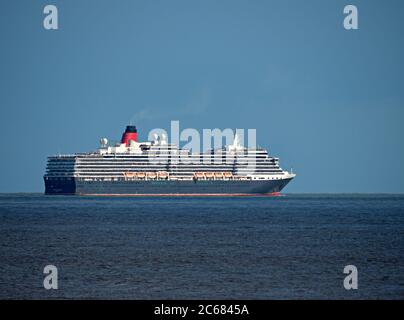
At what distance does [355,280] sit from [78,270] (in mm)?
9337

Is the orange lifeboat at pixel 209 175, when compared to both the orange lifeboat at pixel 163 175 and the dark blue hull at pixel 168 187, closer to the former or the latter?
the dark blue hull at pixel 168 187

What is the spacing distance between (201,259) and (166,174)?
281 feet

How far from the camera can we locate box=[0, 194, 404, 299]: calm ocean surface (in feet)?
89.8

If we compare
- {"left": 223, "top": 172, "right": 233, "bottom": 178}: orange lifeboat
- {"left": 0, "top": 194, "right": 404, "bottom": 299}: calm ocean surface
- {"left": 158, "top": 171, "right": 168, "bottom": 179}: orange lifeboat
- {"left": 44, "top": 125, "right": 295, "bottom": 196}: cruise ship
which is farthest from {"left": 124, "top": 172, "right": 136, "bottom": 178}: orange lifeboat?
{"left": 0, "top": 194, "right": 404, "bottom": 299}: calm ocean surface

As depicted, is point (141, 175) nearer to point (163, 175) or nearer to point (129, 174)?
point (129, 174)

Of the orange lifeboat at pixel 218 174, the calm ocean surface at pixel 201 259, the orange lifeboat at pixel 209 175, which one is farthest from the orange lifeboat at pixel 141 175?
the calm ocean surface at pixel 201 259

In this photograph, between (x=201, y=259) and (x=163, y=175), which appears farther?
(x=163, y=175)

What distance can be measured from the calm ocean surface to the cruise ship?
198 ft

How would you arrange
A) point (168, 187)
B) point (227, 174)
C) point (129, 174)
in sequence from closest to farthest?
point (129, 174) → point (227, 174) → point (168, 187)

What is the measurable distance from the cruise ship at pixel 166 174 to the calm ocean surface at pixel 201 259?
198 ft

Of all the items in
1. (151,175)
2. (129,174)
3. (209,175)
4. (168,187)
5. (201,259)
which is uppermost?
(129,174)

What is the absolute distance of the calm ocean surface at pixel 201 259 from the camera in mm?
27359

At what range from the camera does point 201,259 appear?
3578cm

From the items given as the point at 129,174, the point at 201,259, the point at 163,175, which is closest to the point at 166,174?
the point at 163,175
